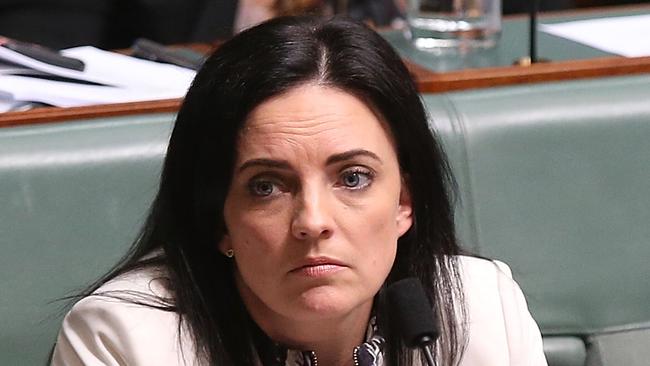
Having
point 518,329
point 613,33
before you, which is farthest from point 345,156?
point 613,33

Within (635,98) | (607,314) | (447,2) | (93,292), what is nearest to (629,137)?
Result: (635,98)

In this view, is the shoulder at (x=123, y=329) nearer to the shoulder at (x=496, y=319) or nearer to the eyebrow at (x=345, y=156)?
the eyebrow at (x=345, y=156)

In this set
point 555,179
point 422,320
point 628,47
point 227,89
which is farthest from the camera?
point 628,47

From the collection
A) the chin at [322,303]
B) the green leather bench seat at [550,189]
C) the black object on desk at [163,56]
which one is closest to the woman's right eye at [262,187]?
the chin at [322,303]

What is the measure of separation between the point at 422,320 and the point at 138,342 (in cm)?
32

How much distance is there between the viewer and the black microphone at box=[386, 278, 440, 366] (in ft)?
3.68

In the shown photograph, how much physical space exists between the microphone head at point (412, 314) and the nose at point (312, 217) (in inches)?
3.4

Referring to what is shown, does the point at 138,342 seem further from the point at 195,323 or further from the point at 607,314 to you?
the point at 607,314

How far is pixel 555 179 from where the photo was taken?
168 cm

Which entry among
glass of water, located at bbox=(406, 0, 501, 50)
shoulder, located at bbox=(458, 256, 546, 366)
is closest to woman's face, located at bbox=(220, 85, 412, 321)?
shoulder, located at bbox=(458, 256, 546, 366)

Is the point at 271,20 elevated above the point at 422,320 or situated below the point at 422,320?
above

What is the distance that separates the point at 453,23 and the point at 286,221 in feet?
2.85

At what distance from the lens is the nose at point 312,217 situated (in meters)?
1.20

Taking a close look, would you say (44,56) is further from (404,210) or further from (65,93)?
(404,210)
